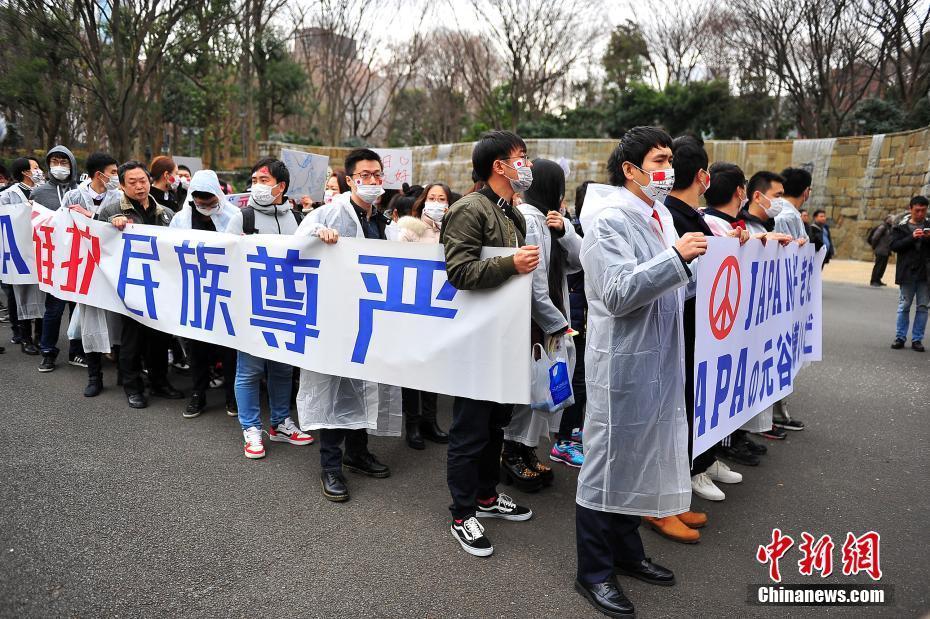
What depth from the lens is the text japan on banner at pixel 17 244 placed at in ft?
19.0

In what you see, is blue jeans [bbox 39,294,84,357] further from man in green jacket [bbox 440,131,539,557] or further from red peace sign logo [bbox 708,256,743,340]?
red peace sign logo [bbox 708,256,743,340]

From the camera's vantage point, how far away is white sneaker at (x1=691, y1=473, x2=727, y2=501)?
11.1 ft

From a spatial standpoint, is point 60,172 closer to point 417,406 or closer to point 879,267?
point 417,406

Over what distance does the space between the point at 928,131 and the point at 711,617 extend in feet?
60.6

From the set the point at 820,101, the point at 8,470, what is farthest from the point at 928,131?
the point at 8,470

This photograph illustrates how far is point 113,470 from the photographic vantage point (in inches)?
139

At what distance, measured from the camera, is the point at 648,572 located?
2561 millimetres

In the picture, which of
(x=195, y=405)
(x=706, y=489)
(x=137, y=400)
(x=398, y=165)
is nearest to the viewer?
(x=706, y=489)

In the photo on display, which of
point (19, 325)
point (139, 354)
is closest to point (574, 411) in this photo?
→ point (139, 354)

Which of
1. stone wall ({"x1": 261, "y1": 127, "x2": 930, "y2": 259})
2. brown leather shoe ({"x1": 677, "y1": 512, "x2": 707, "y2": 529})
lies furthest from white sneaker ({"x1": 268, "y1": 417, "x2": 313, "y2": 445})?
stone wall ({"x1": 261, "y1": 127, "x2": 930, "y2": 259})

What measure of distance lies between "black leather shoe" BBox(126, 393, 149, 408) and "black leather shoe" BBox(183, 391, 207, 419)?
373 mm

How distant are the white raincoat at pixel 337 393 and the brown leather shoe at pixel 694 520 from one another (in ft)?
5.52

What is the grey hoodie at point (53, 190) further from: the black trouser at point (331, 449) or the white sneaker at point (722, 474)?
the white sneaker at point (722, 474)

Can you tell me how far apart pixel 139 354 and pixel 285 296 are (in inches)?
79.0
